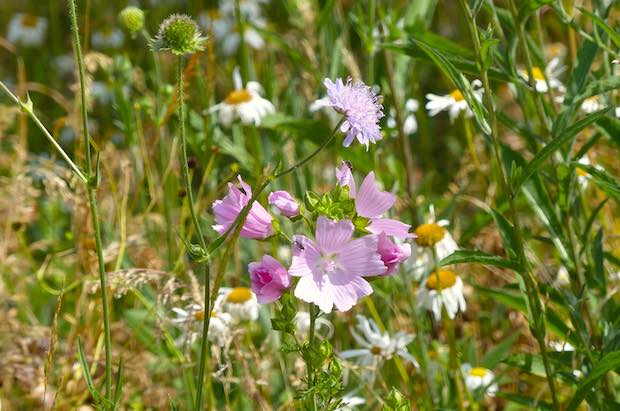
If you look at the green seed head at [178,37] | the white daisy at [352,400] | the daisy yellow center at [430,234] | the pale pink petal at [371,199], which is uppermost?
the green seed head at [178,37]

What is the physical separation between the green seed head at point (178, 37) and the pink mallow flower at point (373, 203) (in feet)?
0.72

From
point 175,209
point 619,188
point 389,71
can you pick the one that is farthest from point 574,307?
point 175,209

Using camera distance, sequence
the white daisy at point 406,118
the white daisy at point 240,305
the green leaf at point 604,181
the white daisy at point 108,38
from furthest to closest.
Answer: the white daisy at point 108,38, the white daisy at point 406,118, the white daisy at point 240,305, the green leaf at point 604,181

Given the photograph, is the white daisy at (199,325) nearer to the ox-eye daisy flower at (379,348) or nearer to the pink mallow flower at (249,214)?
the ox-eye daisy flower at (379,348)

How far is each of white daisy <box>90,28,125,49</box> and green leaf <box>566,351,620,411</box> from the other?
88.7 inches

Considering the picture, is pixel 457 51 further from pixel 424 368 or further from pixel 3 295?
pixel 3 295

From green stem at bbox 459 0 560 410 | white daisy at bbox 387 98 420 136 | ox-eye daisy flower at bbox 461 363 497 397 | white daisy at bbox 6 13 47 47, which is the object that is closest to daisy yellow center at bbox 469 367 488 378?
ox-eye daisy flower at bbox 461 363 497 397

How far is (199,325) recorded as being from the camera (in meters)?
1.65

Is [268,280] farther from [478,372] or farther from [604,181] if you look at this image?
[478,372]

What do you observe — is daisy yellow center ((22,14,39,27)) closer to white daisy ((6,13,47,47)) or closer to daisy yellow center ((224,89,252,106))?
white daisy ((6,13,47,47))

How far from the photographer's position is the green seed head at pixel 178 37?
1.12 m

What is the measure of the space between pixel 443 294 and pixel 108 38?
1964mm

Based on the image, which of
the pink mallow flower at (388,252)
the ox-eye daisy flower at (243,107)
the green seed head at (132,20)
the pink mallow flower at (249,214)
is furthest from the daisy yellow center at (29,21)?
the pink mallow flower at (388,252)

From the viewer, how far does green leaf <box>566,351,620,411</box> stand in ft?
3.93
